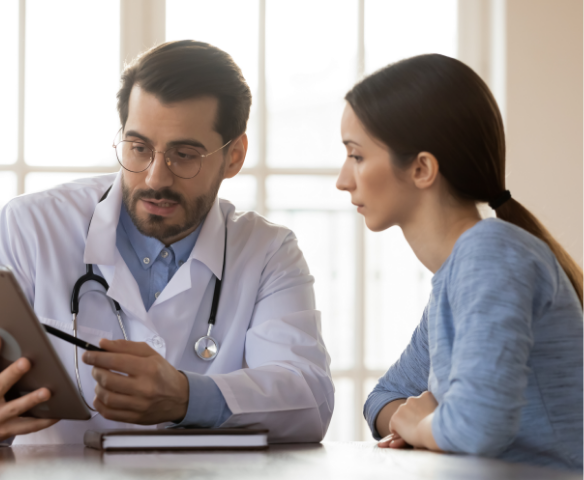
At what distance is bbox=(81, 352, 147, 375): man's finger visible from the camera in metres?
1.11

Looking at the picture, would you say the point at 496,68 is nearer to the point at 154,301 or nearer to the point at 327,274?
the point at 327,274

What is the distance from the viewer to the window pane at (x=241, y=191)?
2.67 meters

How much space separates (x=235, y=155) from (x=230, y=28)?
1.05m

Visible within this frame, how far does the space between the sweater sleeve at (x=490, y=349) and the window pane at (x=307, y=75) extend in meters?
1.77

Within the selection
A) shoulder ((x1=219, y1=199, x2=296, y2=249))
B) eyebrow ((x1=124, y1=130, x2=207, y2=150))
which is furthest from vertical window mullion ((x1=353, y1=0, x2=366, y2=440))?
eyebrow ((x1=124, y1=130, x2=207, y2=150))

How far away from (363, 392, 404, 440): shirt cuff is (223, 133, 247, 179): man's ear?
777 millimetres

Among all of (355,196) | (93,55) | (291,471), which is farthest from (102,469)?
(93,55)

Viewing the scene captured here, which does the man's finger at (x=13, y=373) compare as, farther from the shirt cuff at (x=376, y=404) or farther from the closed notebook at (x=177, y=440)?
the shirt cuff at (x=376, y=404)

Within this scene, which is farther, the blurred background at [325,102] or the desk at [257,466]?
the blurred background at [325,102]

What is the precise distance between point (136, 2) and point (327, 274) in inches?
54.1

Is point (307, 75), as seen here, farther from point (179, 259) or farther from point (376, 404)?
point (376, 404)

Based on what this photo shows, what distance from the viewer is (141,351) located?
1.20m

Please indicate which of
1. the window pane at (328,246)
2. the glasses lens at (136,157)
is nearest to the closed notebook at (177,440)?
the glasses lens at (136,157)

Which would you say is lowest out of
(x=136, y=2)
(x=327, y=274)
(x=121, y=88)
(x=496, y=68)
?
(x=327, y=274)
